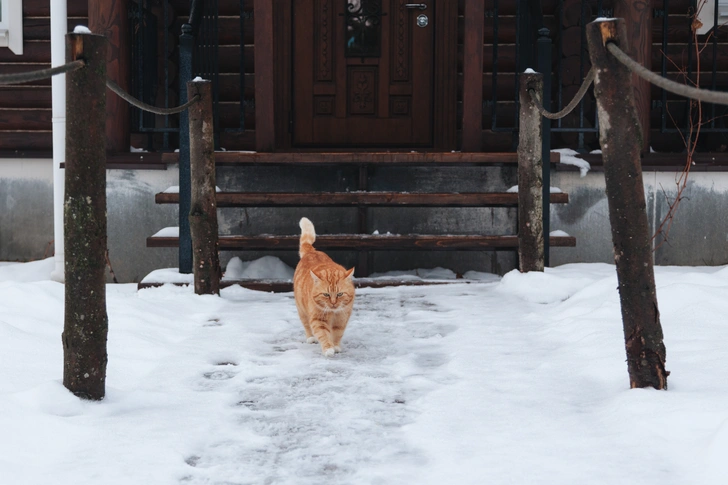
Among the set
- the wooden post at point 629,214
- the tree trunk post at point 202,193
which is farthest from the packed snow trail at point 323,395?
the wooden post at point 629,214

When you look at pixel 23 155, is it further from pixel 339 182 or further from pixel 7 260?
pixel 339 182

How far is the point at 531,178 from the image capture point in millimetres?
5605

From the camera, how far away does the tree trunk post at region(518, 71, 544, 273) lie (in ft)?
18.3

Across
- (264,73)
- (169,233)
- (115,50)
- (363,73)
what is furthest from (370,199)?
(115,50)

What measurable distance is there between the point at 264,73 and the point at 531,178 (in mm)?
2508

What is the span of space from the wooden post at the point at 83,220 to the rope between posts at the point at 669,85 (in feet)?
5.89

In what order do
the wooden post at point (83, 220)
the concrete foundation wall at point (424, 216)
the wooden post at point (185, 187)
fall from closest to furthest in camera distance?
the wooden post at point (83, 220) < the wooden post at point (185, 187) < the concrete foundation wall at point (424, 216)

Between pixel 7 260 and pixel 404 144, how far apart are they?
4054 millimetres

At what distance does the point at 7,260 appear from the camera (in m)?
8.02

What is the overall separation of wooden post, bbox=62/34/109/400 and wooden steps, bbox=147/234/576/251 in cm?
299

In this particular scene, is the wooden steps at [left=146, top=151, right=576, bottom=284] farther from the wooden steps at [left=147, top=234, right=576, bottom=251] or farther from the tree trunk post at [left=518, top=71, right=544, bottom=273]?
the tree trunk post at [left=518, top=71, right=544, bottom=273]

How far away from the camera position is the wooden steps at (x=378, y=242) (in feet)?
19.2

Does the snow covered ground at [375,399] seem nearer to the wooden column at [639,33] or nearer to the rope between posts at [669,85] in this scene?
the rope between posts at [669,85]

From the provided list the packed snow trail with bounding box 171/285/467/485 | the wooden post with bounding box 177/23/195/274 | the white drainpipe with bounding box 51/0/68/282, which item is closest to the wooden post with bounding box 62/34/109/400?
the packed snow trail with bounding box 171/285/467/485
